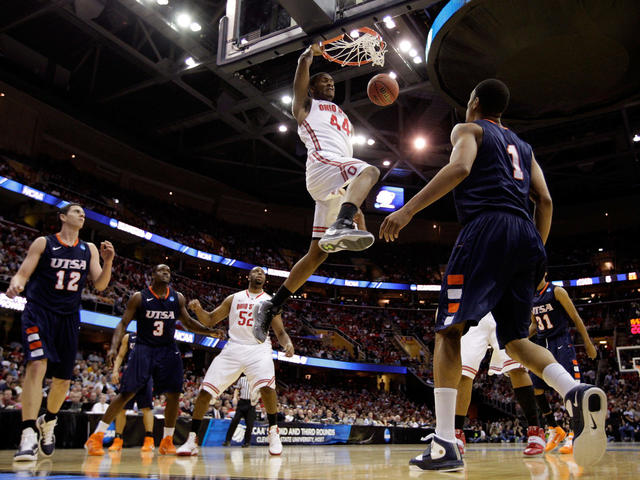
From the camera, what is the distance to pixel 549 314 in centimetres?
707

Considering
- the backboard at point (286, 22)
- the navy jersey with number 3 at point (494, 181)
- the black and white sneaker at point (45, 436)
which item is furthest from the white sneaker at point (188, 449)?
the backboard at point (286, 22)

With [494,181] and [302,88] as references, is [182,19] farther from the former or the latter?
[494,181]

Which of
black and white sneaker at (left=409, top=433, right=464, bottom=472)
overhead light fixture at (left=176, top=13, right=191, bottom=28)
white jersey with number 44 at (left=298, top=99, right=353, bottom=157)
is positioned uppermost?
overhead light fixture at (left=176, top=13, right=191, bottom=28)

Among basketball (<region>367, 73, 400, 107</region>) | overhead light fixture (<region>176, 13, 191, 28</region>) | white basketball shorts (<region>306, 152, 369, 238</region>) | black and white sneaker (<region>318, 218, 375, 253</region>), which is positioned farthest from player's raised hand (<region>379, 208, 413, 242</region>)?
overhead light fixture (<region>176, 13, 191, 28</region>)

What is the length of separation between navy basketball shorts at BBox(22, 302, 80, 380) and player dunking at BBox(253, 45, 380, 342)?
1.70 m

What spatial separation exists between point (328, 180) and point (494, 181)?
155 cm

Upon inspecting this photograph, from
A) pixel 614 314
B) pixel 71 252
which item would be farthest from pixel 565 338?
pixel 614 314

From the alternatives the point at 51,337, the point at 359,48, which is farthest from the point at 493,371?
the point at 359,48

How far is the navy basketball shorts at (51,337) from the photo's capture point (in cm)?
442

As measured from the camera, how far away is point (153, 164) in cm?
2783

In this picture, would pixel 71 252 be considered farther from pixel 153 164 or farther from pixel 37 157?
pixel 153 164

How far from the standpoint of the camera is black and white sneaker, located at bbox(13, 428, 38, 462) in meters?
3.95

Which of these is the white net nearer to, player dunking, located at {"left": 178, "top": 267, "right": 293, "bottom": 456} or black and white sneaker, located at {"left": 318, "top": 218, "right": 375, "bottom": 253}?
player dunking, located at {"left": 178, "top": 267, "right": 293, "bottom": 456}

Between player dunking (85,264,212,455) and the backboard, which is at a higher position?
the backboard
